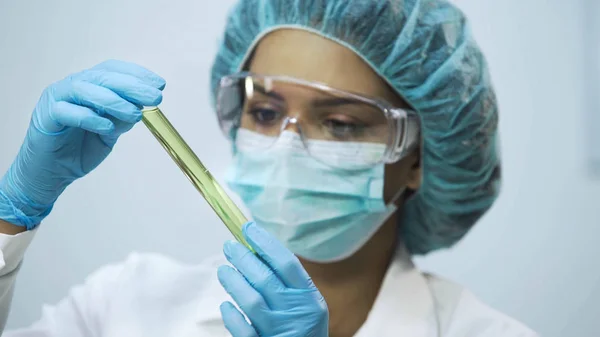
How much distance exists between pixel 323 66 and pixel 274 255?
0.45m

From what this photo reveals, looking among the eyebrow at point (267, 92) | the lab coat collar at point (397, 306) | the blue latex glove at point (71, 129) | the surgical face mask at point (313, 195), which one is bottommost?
the lab coat collar at point (397, 306)

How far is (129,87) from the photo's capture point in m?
1.01

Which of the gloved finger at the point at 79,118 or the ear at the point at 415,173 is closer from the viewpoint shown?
the gloved finger at the point at 79,118

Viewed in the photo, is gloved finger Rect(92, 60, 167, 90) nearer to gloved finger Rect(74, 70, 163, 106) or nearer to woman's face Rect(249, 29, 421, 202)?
gloved finger Rect(74, 70, 163, 106)

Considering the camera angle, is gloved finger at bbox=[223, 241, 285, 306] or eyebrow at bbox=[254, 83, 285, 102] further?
eyebrow at bbox=[254, 83, 285, 102]

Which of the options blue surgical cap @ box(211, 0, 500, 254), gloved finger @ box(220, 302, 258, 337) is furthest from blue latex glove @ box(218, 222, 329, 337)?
blue surgical cap @ box(211, 0, 500, 254)

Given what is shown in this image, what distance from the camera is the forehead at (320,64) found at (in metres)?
1.28

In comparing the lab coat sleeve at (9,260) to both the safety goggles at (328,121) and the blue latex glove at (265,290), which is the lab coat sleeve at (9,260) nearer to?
the blue latex glove at (265,290)

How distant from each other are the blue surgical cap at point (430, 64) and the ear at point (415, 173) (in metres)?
0.01

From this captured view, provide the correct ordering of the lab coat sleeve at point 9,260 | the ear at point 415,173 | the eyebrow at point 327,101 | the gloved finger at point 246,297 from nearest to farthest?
the gloved finger at point 246,297 → the lab coat sleeve at point 9,260 → the eyebrow at point 327,101 → the ear at point 415,173

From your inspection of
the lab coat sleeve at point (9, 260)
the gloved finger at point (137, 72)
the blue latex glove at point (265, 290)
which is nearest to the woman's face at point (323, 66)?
the gloved finger at point (137, 72)

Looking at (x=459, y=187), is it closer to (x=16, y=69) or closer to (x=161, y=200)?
(x=161, y=200)

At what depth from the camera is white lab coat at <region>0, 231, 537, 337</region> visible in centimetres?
130

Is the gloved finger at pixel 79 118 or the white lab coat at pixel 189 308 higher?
the gloved finger at pixel 79 118
